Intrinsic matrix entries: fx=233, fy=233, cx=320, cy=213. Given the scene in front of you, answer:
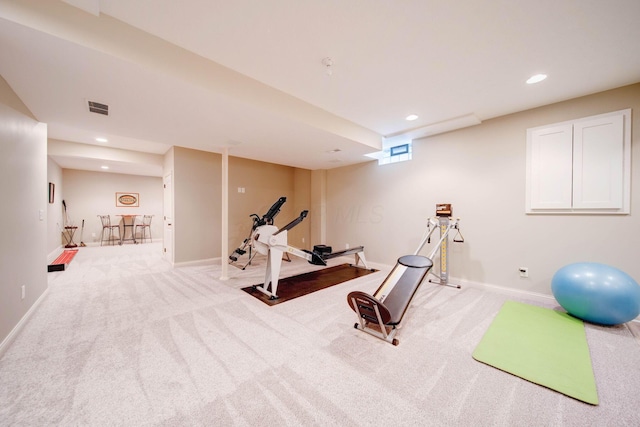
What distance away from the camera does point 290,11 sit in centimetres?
183

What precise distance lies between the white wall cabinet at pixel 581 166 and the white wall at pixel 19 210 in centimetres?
615

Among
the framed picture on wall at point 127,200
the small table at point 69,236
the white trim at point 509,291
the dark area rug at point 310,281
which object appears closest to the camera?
the white trim at point 509,291

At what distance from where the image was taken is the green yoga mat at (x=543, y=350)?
1.75 m

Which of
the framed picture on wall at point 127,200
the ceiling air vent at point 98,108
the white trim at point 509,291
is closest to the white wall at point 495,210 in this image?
the white trim at point 509,291

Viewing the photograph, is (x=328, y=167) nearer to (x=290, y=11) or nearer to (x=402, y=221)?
(x=402, y=221)

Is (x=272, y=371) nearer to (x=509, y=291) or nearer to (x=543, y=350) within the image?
(x=543, y=350)

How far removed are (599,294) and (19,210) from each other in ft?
20.4

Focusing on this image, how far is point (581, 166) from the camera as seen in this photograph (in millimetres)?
3057

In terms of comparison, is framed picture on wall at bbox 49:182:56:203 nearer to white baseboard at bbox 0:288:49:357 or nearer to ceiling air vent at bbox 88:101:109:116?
white baseboard at bbox 0:288:49:357

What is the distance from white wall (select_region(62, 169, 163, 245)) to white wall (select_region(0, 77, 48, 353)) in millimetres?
5891

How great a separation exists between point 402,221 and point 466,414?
365 centimetres

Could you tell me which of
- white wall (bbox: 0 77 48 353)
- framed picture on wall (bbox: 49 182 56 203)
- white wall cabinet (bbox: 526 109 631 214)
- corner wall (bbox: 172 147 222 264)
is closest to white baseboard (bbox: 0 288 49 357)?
white wall (bbox: 0 77 48 353)

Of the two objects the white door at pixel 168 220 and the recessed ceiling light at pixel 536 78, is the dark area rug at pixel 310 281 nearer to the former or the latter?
the white door at pixel 168 220

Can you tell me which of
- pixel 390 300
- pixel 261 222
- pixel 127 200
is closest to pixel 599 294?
pixel 390 300
